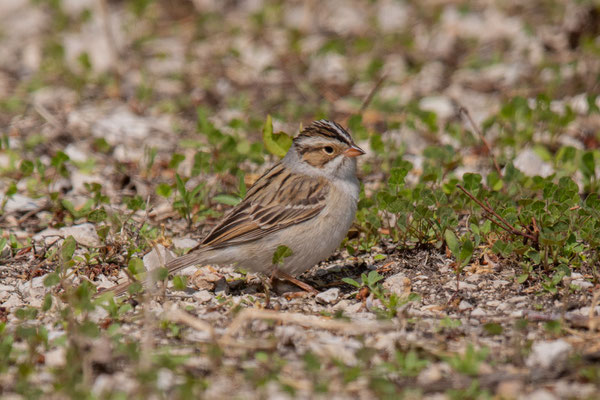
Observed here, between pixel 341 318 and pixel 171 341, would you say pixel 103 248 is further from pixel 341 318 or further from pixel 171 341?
pixel 341 318

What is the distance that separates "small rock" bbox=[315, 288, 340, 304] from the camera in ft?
18.7

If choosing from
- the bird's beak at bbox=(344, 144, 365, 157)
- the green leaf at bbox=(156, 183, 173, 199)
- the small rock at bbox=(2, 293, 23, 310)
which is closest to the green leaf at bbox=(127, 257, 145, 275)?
the small rock at bbox=(2, 293, 23, 310)

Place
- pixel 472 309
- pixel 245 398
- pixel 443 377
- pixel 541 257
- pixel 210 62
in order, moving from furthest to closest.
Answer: pixel 210 62
pixel 541 257
pixel 472 309
pixel 443 377
pixel 245 398

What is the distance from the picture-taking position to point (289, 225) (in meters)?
5.92

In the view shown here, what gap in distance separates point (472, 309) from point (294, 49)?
20.9ft

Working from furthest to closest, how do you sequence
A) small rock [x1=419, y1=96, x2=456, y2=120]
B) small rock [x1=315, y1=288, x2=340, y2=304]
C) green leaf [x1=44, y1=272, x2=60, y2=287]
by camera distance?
small rock [x1=419, y1=96, x2=456, y2=120], small rock [x1=315, y1=288, x2=340, y2=304], green leaf [x1=44, y1=272, x2=60, y2=287]

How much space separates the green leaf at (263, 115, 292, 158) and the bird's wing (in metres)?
0.95

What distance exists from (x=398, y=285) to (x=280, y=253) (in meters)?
0.86

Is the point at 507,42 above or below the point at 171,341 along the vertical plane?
above

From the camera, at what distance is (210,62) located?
10805 mm

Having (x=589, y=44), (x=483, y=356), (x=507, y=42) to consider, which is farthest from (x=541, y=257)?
(x=507, y=42)

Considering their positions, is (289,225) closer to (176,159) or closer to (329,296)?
(329,296)

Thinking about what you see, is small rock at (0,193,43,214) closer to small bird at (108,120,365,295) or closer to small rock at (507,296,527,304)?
small bird at (108,120,365,295)

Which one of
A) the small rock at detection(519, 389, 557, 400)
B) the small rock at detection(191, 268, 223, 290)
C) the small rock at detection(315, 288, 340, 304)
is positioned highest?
the small rock at detection(519, 389, 557, 400)
